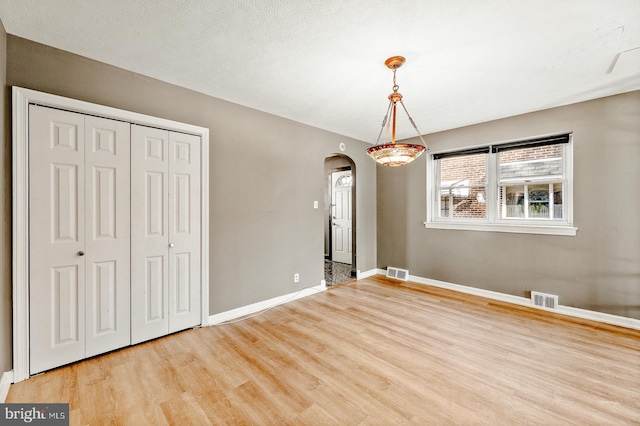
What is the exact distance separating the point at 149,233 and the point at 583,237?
4.95 metres

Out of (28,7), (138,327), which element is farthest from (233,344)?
(28,7)

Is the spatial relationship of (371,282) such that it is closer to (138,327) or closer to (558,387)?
(558,387)

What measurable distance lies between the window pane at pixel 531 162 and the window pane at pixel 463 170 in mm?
257

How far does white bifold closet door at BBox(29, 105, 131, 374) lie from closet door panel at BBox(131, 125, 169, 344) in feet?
0.21

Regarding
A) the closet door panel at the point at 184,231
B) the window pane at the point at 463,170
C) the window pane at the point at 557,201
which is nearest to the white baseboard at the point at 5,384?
the closet door panel at the point at 184,231

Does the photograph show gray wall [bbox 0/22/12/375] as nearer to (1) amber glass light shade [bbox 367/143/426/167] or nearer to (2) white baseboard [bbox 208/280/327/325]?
(2) white baseboard [bbox 208/280/327/325]

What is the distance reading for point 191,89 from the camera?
2.86 m

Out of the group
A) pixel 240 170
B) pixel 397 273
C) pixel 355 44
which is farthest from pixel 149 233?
pixel 397 273

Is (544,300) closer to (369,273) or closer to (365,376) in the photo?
(369,273)

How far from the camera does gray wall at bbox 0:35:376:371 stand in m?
2.15

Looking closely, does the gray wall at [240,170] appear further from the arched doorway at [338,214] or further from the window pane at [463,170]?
the window pane at [463,170]

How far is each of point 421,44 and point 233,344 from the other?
3.14 metres

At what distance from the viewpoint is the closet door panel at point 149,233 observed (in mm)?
2484

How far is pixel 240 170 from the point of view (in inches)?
128
